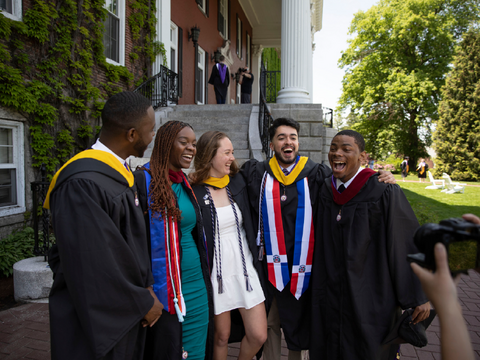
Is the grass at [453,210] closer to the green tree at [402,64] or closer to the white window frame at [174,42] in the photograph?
the white window frame at [174,42]

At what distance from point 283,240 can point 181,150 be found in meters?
1.15

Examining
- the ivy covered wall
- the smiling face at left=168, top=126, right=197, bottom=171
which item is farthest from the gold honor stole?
the ivy covered wall

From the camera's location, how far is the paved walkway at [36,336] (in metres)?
3.17

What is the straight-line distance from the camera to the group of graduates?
1592 mm

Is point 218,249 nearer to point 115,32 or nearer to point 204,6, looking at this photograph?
point 115,32

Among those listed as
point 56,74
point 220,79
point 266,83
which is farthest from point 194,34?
point 56,74

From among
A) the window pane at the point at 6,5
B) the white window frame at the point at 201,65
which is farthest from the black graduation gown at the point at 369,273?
the white window frame at the point at 201,65

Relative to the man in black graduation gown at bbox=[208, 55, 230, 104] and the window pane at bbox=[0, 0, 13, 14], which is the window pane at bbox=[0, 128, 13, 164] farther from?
the man in black graduation gown at bbox=[208, 55, 230, 104]

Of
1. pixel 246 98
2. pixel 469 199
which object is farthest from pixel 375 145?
pixel 246 98

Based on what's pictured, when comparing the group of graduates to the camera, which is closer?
the camera

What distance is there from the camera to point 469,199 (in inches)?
522

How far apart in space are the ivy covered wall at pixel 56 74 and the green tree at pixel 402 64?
2450 centimetres

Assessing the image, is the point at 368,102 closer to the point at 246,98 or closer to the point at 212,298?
the point at 246,98

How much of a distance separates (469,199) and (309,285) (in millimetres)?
13761
